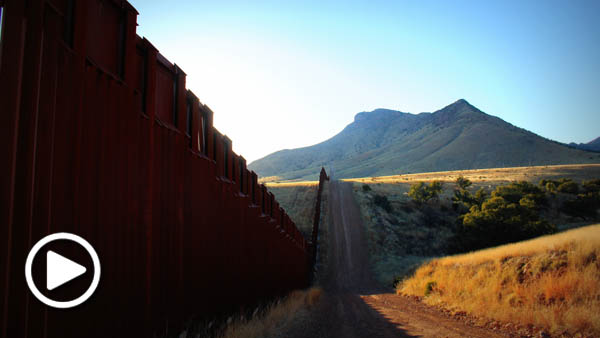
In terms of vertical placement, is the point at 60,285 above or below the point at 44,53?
below

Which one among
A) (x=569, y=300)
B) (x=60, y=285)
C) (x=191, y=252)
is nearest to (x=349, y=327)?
(x=191, y=252)

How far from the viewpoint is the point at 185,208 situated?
5836 millimetres

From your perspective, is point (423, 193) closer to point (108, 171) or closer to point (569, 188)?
point (569, 188)

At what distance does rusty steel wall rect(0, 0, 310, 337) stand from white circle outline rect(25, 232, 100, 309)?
0.16ft

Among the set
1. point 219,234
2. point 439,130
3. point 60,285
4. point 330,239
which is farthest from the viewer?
point 439,130

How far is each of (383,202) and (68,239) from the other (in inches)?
1555

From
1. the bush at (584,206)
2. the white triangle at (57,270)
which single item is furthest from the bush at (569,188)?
the white triangle at (57,270)

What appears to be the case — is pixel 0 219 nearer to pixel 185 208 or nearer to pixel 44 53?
pixel 44 53

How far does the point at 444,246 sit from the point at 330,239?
9.99 metres

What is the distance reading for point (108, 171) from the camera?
384 cm

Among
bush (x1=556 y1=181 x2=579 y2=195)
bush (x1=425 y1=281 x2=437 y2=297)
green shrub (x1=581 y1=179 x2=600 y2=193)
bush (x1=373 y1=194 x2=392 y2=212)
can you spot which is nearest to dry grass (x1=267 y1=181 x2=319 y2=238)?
bush (x1=373 y1=194 x2=392 y2=212)

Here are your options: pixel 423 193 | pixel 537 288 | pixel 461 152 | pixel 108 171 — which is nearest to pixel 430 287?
pixel 537 288

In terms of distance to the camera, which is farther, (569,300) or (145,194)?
(569,300)

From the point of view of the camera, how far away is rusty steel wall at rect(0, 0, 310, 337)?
105 inches
